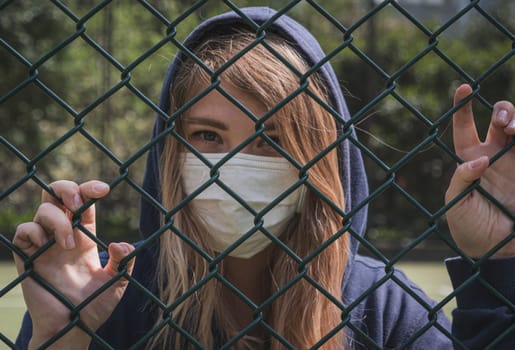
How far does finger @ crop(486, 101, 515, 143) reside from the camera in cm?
162

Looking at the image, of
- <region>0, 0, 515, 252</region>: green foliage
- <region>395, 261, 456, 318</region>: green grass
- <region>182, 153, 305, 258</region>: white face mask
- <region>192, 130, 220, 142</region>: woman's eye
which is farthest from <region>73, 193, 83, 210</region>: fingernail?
<region>0, 0, 515, 252</region>: green foliage

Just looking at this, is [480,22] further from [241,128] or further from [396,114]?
[241,128]

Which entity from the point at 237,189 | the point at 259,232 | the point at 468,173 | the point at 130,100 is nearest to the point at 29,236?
the point at 237,189

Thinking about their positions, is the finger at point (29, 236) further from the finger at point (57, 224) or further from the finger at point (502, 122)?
the finger at point (502, 122)

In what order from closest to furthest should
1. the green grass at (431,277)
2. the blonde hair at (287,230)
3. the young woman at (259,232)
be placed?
1. the young woman at (259,232)
2. the blonde hair at (287,230)
3. the green grass at (431,277)

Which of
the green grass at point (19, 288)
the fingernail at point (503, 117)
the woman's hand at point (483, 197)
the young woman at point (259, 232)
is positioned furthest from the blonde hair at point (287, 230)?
the green grass at point (19, 288)

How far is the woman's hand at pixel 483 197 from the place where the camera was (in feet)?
5.45

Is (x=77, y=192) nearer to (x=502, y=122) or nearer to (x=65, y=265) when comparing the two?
(x=65, y=265)

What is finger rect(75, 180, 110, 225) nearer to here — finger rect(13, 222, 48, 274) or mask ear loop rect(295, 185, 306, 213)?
finger rect(13, 222, 48, 274)

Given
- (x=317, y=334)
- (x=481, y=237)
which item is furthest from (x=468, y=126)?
(x=317, y=334)

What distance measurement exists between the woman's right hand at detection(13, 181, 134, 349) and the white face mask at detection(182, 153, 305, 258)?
360 millimetres

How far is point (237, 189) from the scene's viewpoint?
6.07 ft

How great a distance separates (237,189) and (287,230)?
261 mm

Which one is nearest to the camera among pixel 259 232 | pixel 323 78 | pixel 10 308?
pixel 259 232
